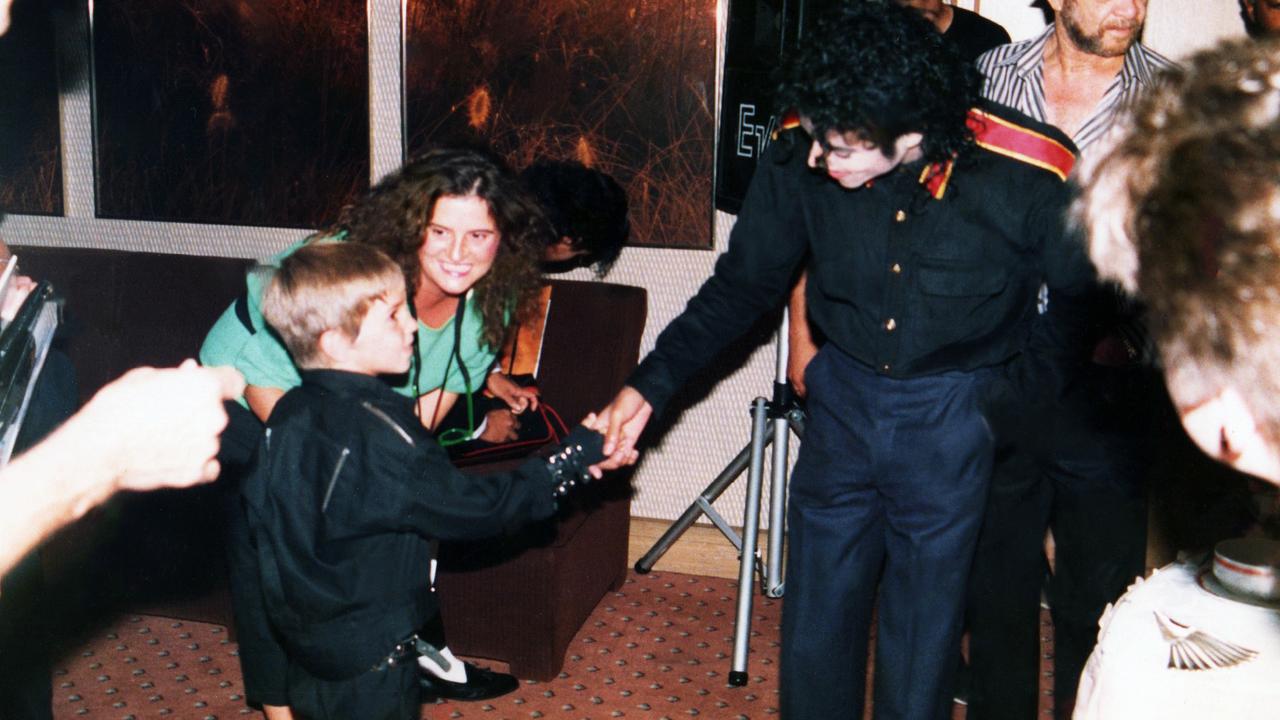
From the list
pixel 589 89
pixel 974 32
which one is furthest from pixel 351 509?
pixel 974 32

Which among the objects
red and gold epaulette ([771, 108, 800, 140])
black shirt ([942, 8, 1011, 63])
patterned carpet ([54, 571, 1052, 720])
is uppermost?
black shirt ([942, 8, 1011, 63])

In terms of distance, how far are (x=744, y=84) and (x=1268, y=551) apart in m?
2.04

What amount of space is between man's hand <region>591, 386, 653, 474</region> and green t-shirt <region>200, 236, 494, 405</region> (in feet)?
1.56

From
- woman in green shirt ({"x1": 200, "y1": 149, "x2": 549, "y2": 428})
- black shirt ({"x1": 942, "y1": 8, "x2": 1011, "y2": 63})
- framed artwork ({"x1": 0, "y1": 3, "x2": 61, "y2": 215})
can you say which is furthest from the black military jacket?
framed artwork ({"x1": 0, "y1": 3, "x2": 61, "y2": 215})

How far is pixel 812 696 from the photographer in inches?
93.9

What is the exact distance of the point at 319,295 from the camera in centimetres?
209

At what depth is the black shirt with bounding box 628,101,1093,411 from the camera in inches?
82.4

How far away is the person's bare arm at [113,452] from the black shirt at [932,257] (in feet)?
4.30

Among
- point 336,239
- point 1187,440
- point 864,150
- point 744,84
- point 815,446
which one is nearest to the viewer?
point 864,150

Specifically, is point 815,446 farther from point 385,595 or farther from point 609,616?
point 609,616

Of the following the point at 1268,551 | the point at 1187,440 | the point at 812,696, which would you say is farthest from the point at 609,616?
the point at 1268,551

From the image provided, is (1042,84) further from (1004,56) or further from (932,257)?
(932,257)

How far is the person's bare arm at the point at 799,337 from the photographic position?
2.89m

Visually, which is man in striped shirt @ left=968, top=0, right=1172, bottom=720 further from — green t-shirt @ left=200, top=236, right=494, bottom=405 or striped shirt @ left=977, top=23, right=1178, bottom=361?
green t-shirt @ left=200, top=236, right=494, bottom=405
